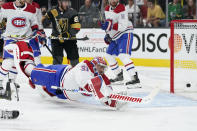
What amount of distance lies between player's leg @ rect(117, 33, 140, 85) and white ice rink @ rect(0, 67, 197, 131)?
0.82m

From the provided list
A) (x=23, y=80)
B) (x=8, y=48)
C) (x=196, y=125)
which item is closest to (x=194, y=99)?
(x=196, y=125)

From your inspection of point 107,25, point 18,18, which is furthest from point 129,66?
point 18,18

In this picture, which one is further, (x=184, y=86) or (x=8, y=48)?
(x=184, y=86)

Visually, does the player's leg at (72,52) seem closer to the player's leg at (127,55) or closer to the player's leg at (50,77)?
the player's leg at (127,55)

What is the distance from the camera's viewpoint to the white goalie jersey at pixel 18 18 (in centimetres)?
617

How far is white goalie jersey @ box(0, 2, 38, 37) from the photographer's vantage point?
6.17 metres

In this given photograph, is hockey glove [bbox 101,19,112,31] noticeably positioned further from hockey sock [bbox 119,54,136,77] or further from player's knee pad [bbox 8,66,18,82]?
player's knee pad [bbox 8,66,18,82]

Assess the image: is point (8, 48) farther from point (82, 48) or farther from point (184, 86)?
point (82, 48)

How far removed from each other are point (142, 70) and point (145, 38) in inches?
25.4

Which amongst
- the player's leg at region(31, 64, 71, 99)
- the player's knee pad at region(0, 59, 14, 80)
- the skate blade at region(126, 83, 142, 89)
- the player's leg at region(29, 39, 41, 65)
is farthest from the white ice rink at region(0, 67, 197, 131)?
the player's leg at region(29, 39, 41, 65)

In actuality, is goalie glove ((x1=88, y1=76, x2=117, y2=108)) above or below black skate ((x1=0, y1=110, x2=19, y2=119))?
above

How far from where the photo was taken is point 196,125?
436 cm

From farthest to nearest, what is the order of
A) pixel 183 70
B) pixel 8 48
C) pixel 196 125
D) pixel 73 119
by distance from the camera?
pixel 183 70
pixel 8 48
pixel 73 119
pixel 196 125

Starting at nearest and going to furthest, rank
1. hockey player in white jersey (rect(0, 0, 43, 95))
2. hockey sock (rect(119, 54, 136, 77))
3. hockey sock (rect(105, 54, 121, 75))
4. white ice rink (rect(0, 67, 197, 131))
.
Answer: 1. white ice rink (rect(0, 67, 197, 131))
2. hockey player in white jersey (rect(0, 0, 43, 95))
3. hockey sock (rect(119, 54, 136, 77))
4. hockey sock (rect(105, 54, 121, 75))
